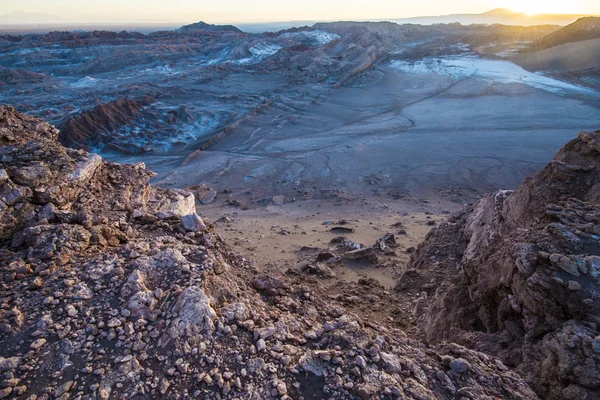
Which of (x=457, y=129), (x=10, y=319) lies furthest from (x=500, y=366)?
(x=457, y=129)

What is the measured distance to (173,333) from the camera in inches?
108

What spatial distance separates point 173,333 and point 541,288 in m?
3.01

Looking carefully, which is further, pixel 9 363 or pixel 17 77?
pixel 17 77

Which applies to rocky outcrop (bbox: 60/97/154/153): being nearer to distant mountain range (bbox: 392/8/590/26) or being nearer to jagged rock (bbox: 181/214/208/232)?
jagged rock (bbox: 181/214/208/232)

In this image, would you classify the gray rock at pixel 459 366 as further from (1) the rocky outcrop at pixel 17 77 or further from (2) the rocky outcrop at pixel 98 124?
(1) the rocky outcrop at pixel 17 77

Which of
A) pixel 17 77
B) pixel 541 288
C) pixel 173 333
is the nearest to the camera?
pixel 173 333

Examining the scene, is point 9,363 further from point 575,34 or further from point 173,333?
point 575,34

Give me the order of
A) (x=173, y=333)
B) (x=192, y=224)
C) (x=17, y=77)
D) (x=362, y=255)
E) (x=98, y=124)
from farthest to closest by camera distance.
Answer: (x=17, y=77), (x=98, y=124), (x=362, y=255), (x=192, y=224), (x=173, y=333)

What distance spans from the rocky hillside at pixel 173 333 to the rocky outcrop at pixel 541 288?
0.39 meters

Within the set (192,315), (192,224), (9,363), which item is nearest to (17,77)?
(192,224)

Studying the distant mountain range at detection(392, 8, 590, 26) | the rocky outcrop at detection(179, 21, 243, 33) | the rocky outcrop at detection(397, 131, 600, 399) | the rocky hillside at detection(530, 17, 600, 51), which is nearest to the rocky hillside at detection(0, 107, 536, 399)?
the rocky outcrop at detection(397, 131, 600, 399)

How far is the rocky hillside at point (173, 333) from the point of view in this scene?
2.51m

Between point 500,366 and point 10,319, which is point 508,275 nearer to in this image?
point 500,366

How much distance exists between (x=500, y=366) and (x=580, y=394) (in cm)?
52
